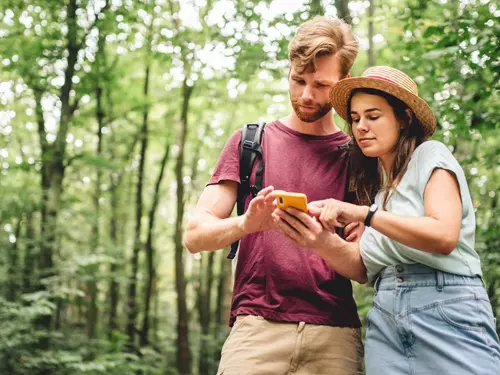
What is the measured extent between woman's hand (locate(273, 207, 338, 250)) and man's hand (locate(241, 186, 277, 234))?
0.05 m

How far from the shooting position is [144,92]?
14.9m

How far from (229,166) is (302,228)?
2.09 ft

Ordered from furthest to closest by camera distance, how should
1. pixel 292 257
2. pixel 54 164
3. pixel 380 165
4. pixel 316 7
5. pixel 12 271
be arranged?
pixel 12 271 < pixel 54 164 < pixel 316 7 < pixel 380 165 < pixel 292 257

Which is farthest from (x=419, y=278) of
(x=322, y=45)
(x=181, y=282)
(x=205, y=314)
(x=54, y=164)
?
(x=205, y=314)

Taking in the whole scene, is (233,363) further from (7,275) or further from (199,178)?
(199,178)

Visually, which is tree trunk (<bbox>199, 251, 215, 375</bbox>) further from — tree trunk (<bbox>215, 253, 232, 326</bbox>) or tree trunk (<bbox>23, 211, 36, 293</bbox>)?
tree trunk (<bbox>23, 211, 36, 293</bbox>)

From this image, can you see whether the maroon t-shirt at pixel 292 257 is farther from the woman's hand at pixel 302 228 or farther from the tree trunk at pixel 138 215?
the tree trunk at pixel 138 215

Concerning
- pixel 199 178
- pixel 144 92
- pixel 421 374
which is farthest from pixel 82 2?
pixel 199 178

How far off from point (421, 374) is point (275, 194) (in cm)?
95

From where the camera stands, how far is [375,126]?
8.02ft

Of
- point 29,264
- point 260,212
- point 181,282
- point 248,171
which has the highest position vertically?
point 248,171

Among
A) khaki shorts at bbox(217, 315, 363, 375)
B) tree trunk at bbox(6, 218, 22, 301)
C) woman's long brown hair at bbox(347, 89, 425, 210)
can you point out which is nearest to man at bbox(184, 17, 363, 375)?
khaki shorts at bbox(217, 315, 363, 375)

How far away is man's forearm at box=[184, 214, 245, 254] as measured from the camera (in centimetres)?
239

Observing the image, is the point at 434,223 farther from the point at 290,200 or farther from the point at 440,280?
the point at 290,200
